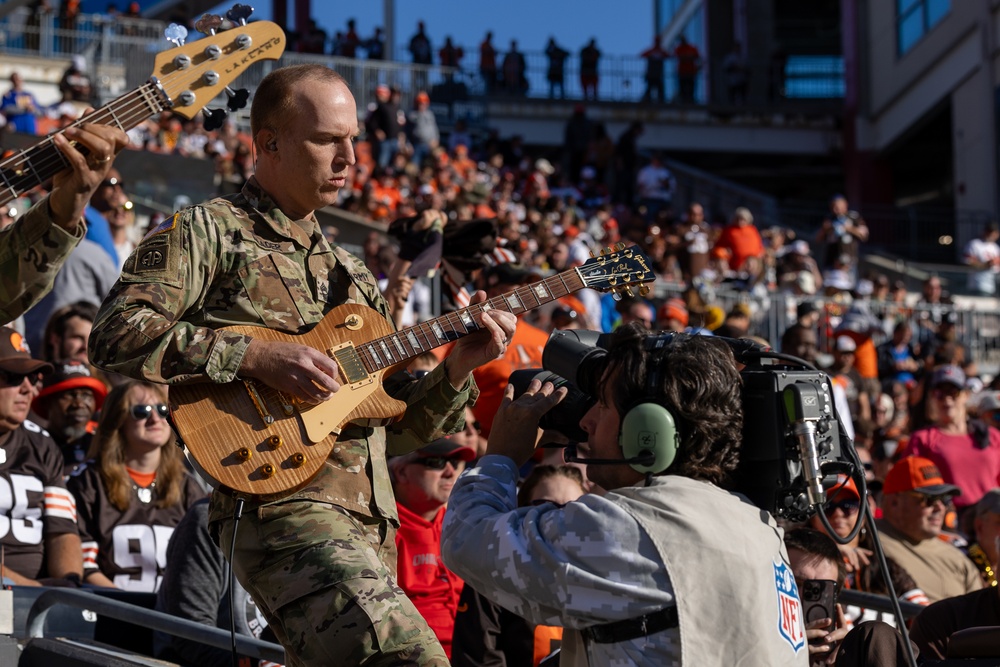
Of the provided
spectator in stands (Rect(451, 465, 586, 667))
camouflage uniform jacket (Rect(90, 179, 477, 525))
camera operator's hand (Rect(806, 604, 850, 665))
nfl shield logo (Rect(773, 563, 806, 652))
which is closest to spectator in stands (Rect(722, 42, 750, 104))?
spectator in stands (Rect(451, 465, 586, 667))

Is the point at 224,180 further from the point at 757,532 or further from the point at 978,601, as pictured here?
the point at 757,532

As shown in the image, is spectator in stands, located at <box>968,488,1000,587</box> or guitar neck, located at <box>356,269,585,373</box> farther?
spectator in stands, located at <box>968,488,1000,587</box>

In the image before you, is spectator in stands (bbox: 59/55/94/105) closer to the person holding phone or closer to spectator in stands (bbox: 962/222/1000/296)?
spectator in stands (bbox: 962/222/1000/296)

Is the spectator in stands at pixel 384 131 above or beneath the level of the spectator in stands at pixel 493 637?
above

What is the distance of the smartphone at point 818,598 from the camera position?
4.58m

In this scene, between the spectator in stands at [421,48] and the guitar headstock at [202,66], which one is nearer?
the guitar headstock at [202,66]

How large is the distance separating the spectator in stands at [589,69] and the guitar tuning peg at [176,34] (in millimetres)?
28475

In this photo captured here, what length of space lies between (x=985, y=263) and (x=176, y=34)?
19850mm

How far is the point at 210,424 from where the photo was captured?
11.4 feet

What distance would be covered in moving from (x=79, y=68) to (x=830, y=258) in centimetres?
1297

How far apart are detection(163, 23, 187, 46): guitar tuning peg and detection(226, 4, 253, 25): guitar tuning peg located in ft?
0.50

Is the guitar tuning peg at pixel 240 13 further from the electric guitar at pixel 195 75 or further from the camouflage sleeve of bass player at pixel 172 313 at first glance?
the camouflage sleeve of bass player at pixel 172 313

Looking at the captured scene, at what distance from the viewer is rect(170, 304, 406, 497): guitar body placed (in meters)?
3.41

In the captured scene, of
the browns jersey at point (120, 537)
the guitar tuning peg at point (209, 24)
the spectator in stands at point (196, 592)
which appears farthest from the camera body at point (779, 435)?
the browns jersey at point (120, 537)
